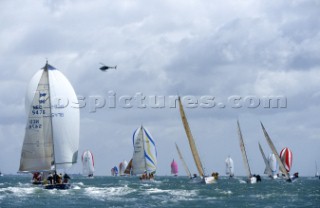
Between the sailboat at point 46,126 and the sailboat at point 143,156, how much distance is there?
36410mm

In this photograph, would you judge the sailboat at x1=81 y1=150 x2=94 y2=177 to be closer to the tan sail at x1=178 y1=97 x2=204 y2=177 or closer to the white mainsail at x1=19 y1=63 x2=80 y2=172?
the tan sail at x1=178 y1=97 x2=204 y2=177

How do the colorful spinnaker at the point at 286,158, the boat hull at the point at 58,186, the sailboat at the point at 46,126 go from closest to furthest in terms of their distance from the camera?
the boat hull at the point at 58,186, the sailboat at the point at 46,126, the colorful spinnaker at the point at 286,158

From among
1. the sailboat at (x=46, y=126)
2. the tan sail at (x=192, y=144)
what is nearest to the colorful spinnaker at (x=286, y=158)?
the tan sail at (x=192, y=144)

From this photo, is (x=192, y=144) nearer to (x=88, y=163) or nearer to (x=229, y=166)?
(x=88, y=163)

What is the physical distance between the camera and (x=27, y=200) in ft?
180

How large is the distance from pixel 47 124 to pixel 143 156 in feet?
125

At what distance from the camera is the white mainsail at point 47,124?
65.5 meters

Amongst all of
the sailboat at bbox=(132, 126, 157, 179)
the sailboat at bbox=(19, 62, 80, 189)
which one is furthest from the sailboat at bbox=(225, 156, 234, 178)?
the sailboat at bbox=(19, 62, 80, 189)

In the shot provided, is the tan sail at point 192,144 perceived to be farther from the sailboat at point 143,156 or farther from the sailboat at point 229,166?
the sailboat at point 229,166

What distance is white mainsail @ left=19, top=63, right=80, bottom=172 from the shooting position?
215ft

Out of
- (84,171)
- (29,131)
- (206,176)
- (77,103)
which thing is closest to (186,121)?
(206,176)

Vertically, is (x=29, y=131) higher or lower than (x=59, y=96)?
lower

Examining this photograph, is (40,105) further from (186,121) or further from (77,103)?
(186,121)

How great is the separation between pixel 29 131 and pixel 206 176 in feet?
100
